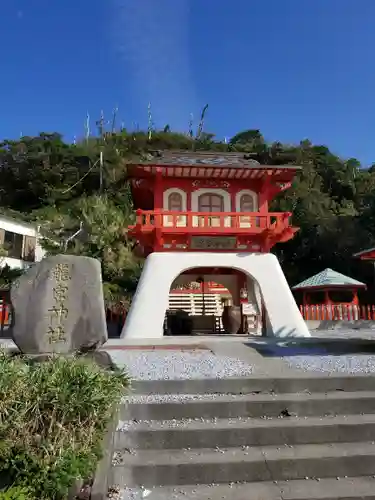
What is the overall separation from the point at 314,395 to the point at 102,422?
9.59 ft

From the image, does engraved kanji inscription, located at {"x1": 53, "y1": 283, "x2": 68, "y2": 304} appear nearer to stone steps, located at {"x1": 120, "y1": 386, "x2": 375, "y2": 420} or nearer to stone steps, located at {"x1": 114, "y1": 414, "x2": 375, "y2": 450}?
stone steps, located at {"x1": 120, "y1": 386, "x2": 375, "y2": 420}

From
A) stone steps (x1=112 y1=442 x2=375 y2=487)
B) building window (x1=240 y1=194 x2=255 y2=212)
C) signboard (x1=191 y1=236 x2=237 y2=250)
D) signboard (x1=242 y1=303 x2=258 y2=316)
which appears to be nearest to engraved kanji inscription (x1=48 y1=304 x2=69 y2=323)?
stone steps (x1=112 y1=442 x2=375 y2=487)

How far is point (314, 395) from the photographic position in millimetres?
5254

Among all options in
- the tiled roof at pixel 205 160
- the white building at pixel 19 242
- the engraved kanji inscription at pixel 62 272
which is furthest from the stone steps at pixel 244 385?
the white building at pixel 19 242

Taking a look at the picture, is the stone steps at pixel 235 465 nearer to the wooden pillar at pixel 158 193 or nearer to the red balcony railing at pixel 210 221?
the red balcony railing at pixel 210 221

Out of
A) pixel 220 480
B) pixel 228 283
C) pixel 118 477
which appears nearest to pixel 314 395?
pixel 220 480

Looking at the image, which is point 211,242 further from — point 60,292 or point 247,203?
point 60,292

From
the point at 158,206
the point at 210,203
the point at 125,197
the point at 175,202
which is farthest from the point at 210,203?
the point at 125,197

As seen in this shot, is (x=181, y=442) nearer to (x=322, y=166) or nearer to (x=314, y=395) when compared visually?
(x=314, y=395)

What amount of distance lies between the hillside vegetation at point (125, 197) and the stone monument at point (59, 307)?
1695 centimetres

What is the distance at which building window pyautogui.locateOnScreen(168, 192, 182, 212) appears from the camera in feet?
48.4

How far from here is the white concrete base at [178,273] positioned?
12859mm

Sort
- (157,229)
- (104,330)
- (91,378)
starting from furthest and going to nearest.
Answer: (157,229) < (104,330) < (91,378)

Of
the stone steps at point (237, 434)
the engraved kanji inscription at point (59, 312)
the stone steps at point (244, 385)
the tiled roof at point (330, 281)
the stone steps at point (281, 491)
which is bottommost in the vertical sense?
the stone steps at point (281, 491)
